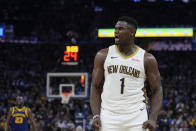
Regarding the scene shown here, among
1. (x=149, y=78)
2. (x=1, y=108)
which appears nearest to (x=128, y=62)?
(x=149, y=78)

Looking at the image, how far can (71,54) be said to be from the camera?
600 inches

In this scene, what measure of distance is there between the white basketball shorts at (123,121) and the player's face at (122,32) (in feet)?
2.56

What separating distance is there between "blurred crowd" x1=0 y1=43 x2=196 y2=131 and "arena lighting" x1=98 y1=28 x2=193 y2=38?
1.72 metres

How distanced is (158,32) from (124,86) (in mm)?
21453

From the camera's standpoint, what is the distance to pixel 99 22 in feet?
85.0

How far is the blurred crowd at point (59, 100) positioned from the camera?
17359 millimetres

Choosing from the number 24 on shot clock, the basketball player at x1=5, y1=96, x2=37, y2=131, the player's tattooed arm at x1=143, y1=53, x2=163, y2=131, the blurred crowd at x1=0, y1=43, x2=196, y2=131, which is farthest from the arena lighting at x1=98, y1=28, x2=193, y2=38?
the player's tattooed arm at x1=143, y1=53, x2=163, y2=131

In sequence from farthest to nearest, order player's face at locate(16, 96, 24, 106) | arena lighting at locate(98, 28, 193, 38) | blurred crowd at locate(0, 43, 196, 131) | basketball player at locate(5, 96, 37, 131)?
arena lighting at locate(98, 28, 193, 38), blurred crowd at locate(0, 43, 196, 131), basketball player at locate(5, 96, 37, 131), player's face at locate(16, 96, 24, 106)

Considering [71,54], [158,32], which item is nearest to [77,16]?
[158,32]

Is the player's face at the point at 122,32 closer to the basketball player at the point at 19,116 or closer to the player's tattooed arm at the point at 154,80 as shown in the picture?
the player's tattooed arm at the point at 154,80

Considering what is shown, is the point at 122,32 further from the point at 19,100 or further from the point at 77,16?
the point at 77,16

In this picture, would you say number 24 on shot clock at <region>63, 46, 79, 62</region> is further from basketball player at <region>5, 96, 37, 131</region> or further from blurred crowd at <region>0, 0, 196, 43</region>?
blurred crowd at <region>0, 0, 196, 43</region>

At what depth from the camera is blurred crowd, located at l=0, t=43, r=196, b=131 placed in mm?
17359

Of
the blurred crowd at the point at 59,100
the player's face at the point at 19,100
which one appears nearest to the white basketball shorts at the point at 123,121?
the player's face at the point at 19,100
